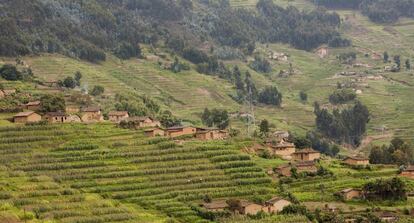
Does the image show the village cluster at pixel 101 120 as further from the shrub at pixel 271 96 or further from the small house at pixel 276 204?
the shrub at pixel 271 96

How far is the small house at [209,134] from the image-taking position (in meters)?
68.5

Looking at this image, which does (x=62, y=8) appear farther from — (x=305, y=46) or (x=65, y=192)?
(x=65, y=192)

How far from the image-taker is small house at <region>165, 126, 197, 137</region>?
6775 cm

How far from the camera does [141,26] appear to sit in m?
130

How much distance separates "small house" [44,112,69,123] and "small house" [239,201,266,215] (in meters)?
19.5

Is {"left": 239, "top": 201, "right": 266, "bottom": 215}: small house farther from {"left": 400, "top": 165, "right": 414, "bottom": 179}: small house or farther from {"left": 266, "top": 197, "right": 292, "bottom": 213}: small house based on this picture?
{"left": 400, "top": 165, "right": 414, "bottom": 179}: small house

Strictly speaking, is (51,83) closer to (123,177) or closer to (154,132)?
(154,132)

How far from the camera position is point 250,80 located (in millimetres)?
120000

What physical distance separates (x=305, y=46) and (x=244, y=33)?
40.0ft

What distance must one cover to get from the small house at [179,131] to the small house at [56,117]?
827 cm

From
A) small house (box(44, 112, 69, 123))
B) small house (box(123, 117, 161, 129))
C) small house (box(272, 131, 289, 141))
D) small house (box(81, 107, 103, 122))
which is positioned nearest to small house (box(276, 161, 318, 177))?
small house (box(272, 131, 289, 141))

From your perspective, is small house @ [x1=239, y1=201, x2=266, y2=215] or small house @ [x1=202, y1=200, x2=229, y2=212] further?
small house @ [x1=239, y1=201, x2=266, y2=215]

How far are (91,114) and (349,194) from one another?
24.7 metres

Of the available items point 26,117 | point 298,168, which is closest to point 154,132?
point 26,117
